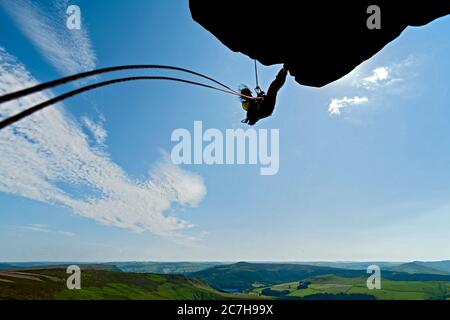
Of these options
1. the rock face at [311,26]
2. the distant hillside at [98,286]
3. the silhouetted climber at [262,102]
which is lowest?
the distant hillside at [98,286]

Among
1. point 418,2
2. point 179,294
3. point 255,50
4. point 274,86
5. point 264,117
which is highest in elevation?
point 418,2

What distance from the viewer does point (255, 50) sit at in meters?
7.13

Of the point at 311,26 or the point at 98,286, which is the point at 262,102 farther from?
the point at 98,286

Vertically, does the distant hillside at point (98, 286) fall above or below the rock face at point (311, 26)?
below

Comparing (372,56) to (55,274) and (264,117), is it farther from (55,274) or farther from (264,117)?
(55,274)

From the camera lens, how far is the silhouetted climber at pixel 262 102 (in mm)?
8055

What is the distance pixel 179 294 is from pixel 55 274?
66.4m

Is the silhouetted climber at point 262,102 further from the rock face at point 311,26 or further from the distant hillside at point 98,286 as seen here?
the distant hillside at point 98,286

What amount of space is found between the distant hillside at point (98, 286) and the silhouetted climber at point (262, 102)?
341 ft

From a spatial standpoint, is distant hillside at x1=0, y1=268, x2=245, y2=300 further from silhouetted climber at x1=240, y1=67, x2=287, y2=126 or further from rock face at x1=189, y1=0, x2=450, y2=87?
rock face at x1=189, y1=0, x2=450, y2=87

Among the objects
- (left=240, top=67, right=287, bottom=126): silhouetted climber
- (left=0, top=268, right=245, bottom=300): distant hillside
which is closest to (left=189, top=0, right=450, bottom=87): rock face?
(left=240, top=67, right=287, bottom=126): silhouetted climber

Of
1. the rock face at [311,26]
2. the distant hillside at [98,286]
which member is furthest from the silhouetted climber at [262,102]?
the distant hillside at [98,286]
